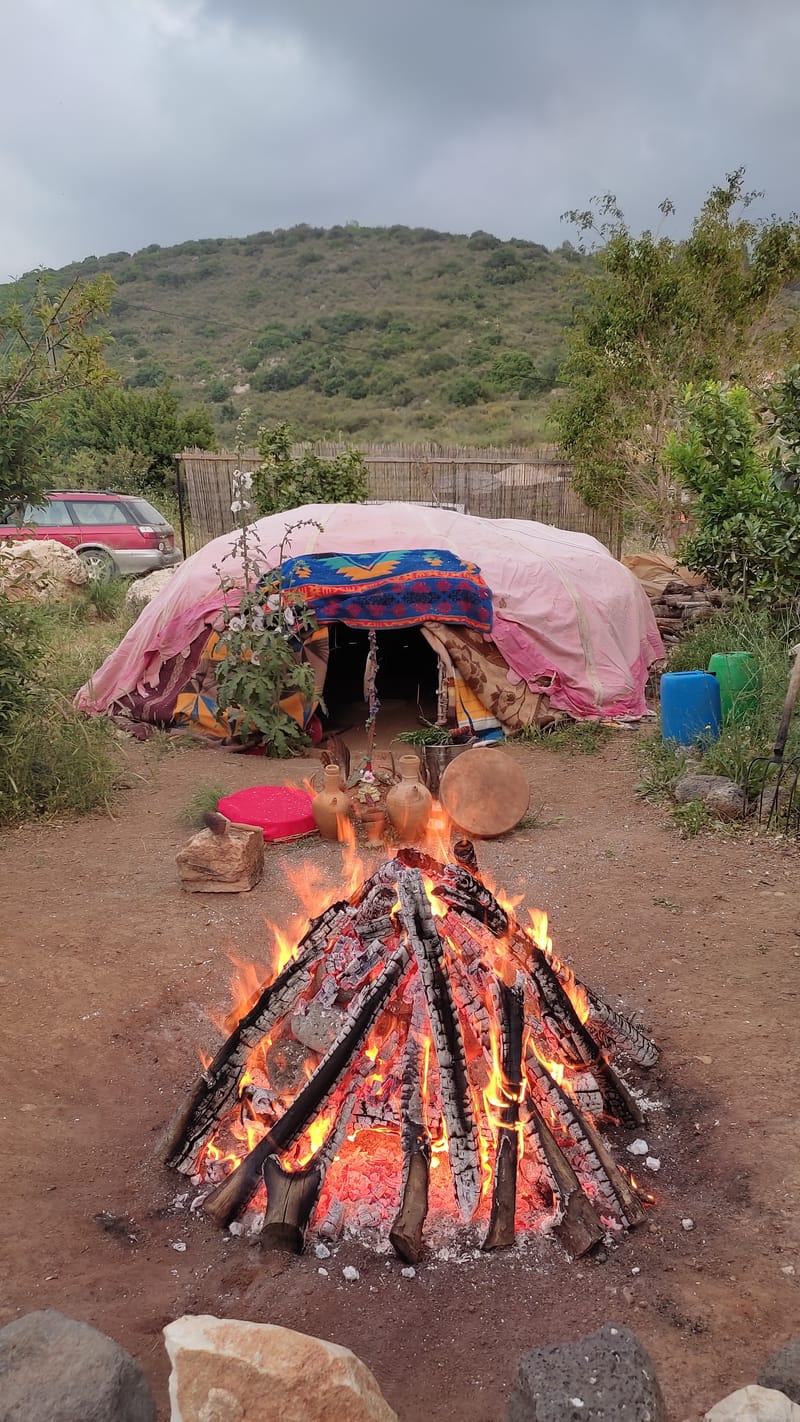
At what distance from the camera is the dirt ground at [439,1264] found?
7.32ft

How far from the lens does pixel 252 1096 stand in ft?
9.59

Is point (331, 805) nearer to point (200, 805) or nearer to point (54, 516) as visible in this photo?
point (200, 805)

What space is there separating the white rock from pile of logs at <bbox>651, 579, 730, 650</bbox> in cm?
874

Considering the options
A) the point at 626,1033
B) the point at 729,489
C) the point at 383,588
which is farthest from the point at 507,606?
the point at 626,1033

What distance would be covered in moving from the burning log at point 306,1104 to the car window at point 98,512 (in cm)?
1260

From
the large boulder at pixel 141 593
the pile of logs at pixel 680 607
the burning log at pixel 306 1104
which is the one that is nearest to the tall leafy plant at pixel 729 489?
the pile of logs at pixel 680 607

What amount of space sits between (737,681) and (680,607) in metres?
3.34

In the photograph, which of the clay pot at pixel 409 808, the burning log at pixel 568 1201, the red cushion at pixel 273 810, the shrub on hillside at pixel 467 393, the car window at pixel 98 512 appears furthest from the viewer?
the shrub on hillside at pixel 467 393

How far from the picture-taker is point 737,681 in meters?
7.11

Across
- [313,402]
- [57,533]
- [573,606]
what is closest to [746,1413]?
[573,606]

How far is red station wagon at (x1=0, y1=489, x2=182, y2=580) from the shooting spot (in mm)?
13930

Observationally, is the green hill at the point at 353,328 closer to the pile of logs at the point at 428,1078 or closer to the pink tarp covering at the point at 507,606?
the pink tarp covering at the point at 507,606

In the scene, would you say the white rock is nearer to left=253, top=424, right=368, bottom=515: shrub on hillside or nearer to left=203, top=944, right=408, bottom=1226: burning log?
left=203, top=944, right=408, bottom=1226: burning log

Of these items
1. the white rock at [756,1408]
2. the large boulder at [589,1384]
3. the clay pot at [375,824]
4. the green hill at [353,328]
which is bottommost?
the clay pot at [375,824]
